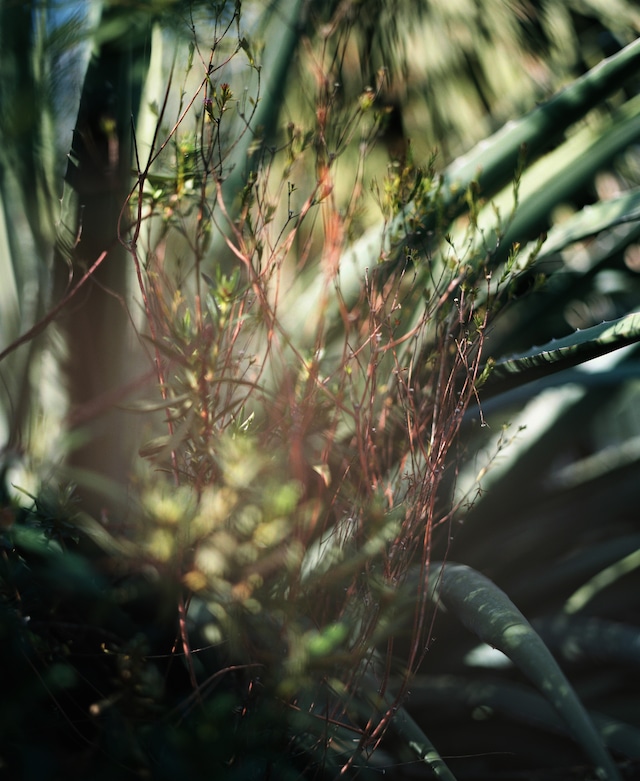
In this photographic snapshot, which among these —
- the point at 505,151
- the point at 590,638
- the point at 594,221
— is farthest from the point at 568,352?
the point at 590,638

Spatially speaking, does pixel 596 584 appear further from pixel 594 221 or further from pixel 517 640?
pixel 594 221

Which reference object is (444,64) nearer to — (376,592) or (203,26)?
(203,26)

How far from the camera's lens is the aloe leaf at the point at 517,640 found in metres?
0.78

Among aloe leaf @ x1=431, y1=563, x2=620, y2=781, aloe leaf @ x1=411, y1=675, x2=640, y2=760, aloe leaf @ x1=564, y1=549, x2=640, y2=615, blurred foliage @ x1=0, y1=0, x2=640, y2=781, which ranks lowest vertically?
aloe leaf @ x1=411, y1=675, x2=640, y2=760

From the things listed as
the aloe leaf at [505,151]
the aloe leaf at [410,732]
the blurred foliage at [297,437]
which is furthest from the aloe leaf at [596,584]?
the aloe leaf at [505,151]

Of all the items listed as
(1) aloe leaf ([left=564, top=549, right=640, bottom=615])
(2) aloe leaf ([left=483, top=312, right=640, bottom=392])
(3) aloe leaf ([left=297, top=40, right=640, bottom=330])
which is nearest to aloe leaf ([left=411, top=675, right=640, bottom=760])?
(1) aloe leaf ([left=564, top=549, right=640, bottom=615])

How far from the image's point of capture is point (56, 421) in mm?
1155

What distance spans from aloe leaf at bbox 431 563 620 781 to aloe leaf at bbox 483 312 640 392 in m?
0.29

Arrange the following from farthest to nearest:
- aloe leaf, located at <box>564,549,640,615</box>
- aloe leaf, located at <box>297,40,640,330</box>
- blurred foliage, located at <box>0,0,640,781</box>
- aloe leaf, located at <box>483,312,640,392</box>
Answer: aloe leaf, located at <box>564,549,640,615</box>, aloe leaf, located at <box>297,40,640,330</box>, aloe leaf, located at <box>483,312,640,392</box>, blurred foliage, located at <box>0,0,640,781</box>

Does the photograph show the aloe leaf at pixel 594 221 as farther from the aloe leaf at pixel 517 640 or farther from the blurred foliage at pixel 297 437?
the aloe leaf at pixel 517 640

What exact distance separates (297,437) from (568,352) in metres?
0.38

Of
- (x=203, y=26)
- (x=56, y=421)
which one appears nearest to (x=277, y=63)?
(x=203, y=26)

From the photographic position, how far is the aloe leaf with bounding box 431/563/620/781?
0.78m

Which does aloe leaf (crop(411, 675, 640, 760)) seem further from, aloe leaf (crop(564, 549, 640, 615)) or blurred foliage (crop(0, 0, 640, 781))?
aloe leaf (crop(564, 549, 640, 615))
